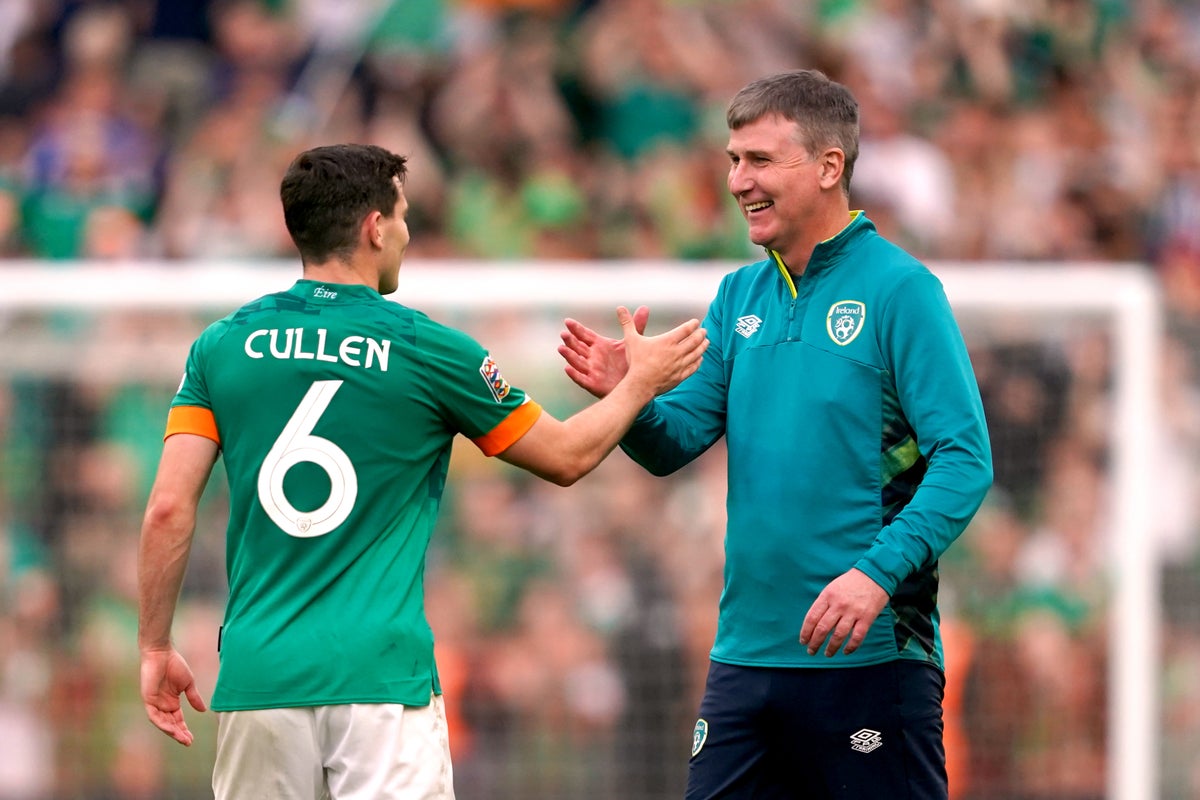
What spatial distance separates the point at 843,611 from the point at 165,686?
1.63 m

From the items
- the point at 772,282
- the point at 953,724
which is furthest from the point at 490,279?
the point at 772,282

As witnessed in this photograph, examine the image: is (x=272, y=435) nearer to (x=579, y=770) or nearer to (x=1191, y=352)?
(x=579, y=770)

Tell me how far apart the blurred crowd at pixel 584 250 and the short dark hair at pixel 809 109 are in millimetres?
3721

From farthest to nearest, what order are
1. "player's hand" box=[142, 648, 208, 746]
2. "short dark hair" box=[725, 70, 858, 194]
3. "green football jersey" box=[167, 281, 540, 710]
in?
"short dark hair" box=[725, 70, 858, 194]
"player's hand" box=[142, 648, 208, 746]
"green football jersey" box=[167, 281, 540, 710]

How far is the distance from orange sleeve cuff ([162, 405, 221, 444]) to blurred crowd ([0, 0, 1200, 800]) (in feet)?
12.7

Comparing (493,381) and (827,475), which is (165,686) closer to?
(493,381)

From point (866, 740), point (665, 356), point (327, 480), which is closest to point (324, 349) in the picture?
point (327, 480)

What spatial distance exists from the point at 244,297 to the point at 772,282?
397 centimetres

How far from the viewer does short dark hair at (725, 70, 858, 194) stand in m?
4.11

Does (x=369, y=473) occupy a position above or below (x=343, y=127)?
below

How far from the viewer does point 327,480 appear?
377 cm

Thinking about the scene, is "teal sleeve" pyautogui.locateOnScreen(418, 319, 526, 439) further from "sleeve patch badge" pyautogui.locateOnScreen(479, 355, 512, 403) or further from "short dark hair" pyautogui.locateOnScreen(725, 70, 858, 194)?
"short dark hair" pyautogui.locateOnScreen(725, 70, 858, 194)

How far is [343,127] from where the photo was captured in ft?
33.9

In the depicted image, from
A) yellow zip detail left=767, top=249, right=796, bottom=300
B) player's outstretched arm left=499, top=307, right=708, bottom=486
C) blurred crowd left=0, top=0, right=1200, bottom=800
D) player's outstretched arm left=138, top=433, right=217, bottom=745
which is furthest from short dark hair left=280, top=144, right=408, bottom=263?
blurred crowd left=0, top=0, right=1200, bottom=800
